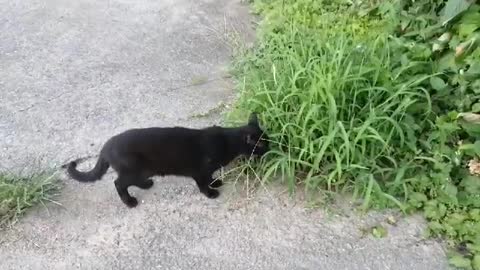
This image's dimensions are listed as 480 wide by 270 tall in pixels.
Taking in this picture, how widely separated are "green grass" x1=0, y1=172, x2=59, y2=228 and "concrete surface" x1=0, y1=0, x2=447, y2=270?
6 centimetres

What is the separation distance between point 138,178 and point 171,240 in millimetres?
340

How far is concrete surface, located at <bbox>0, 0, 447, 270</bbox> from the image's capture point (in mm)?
2607

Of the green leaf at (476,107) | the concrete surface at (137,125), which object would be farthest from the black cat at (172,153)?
the green leaf at (476,107)

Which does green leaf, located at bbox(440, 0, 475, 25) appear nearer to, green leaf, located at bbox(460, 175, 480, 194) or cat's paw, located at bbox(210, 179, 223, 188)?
green leaf, located at bbox(460, 175, 480, 194)

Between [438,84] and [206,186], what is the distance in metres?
1.34

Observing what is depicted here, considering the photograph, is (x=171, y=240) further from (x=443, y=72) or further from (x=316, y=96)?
(x=443, y=72)

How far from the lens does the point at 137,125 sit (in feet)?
10.9

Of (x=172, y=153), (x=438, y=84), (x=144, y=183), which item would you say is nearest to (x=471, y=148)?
(x=438, y=84)

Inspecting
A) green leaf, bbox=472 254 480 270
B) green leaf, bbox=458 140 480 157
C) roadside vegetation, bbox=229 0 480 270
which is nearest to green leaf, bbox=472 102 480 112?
roadside vegetation, bbox=229 0 480 270

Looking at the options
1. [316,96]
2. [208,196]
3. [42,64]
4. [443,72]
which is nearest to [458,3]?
[443,72]

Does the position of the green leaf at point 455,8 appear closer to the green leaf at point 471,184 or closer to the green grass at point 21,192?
the green leaf at point 471,184

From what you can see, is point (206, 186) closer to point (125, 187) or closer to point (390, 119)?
point (125, 187)

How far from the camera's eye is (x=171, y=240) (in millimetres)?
2664

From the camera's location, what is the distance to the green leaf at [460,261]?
99.3 inches
